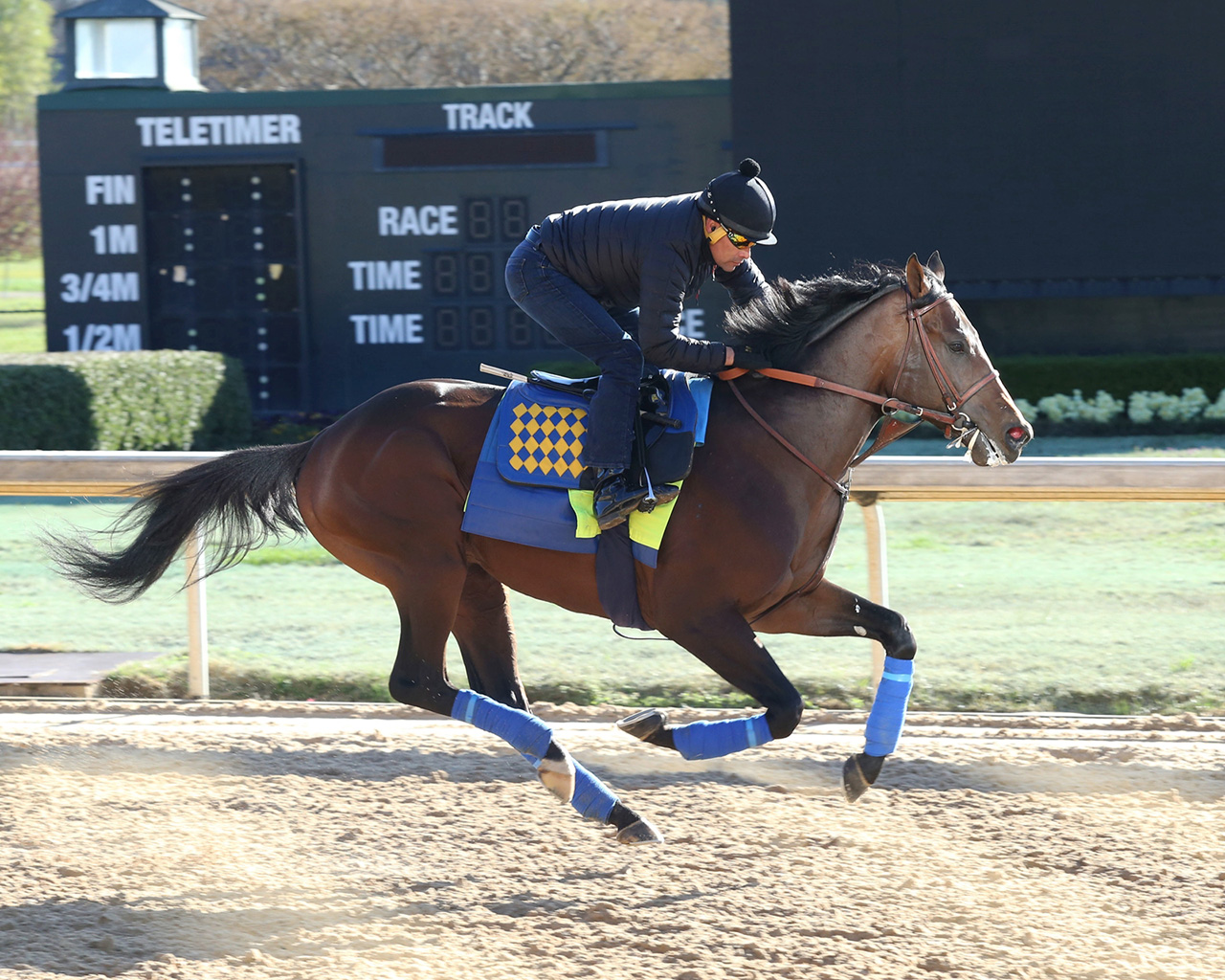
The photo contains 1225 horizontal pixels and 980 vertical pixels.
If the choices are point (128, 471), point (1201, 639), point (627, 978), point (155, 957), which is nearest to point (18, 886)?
point (155, 957)

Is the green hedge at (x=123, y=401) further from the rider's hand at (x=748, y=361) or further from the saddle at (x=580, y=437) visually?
the rider's hand at (x=748, y=361)

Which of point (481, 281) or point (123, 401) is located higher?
point (481, 281)

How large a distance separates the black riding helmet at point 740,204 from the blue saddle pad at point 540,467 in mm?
478

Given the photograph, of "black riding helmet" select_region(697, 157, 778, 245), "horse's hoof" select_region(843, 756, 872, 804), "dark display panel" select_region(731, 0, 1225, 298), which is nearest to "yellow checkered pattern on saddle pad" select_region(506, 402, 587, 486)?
"black riding helmet" select_region(697, 157, 778, 245)

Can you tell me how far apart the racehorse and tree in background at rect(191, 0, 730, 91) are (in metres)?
22.0

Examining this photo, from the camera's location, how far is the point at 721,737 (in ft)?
12.6

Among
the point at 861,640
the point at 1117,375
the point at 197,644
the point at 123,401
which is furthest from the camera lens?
the point at 1117,375

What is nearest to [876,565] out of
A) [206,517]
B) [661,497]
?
[661,497]

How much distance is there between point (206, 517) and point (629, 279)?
1.49 meters

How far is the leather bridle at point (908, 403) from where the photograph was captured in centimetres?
386

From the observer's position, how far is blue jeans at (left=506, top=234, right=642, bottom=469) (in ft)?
12.6

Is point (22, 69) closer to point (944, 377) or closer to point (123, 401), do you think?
point (123, 401)

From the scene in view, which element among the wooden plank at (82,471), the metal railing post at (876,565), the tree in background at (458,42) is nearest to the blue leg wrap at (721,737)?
the metal railing post at (876,565)

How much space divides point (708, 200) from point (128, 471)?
2775 mm
